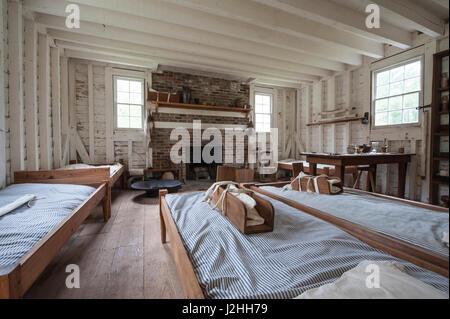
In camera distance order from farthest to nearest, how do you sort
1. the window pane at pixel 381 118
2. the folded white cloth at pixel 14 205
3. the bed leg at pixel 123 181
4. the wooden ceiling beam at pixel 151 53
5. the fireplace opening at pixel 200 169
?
1. the fireplace opening at pixel 200 169
2. the bed leg at pixel 123 181
3. the wooden ceiling beam at pixel 151 53
4. the folded white cloth at pixel 14 205
5. the window pane at pixel 381 118

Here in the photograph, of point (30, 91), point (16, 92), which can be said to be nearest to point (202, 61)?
point (30, 91)

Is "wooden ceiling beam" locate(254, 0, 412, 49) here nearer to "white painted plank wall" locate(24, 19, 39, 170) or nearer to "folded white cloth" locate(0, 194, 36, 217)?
"folded white cloth" locate(0, 194, 36, 217)

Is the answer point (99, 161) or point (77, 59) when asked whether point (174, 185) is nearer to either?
point (99, 161)

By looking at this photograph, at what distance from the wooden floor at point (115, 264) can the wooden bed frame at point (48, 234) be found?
31 centimetres

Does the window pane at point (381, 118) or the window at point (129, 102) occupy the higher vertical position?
the window at point (129, 102)

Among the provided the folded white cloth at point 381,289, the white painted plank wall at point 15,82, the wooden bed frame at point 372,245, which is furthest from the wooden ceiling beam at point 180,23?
the folded white cloth at point 381,289

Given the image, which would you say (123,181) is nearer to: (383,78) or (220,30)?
(220,30)

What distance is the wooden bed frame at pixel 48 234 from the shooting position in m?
0.86

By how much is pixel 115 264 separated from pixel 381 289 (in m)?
1.84

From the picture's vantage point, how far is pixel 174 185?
388 cm

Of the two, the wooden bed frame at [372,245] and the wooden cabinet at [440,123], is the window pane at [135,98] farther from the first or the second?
the wooden cabinet at [440,123]

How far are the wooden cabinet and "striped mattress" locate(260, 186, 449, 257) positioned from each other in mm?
393

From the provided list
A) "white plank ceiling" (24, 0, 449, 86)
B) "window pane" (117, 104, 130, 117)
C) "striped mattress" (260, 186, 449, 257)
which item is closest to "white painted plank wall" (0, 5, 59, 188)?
"white plank ceiling" (24, 0, 449, 86)

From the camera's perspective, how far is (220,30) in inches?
126
